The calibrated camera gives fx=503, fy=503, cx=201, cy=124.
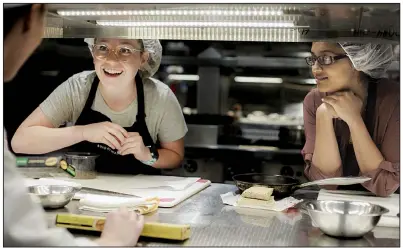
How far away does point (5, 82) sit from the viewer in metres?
1.49

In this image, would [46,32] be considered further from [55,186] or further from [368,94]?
[368,94]

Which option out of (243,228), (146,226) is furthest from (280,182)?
(146,226)

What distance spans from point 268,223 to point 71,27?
1170mm

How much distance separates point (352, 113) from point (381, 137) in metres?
0.16

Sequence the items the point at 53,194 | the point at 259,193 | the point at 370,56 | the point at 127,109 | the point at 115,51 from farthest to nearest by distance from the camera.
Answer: the point at 127,109 < the point at 115,51 < the point at 370,56 < the point at 259,193 < the point at 53,194

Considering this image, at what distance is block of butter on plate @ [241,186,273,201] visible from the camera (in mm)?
1858

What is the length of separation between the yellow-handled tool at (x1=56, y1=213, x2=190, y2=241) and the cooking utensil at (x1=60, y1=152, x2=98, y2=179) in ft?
2.50

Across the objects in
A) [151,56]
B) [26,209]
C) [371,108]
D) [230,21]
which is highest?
[230,21]

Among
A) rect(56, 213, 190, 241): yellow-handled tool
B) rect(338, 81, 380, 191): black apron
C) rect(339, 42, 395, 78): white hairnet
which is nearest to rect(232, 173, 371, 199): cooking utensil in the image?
rect(338, 81, 380, 191): black apron

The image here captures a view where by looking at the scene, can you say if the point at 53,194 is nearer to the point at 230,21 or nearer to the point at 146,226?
the point at 146,226

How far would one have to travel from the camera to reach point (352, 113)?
217 centimetres

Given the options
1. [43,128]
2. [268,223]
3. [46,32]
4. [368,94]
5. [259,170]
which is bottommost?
[259,170]

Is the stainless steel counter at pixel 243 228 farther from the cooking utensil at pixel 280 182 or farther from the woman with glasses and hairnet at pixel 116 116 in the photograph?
the woman with glasses and hairnet at pixel 116 116

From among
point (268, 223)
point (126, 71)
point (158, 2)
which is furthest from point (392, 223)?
point (126, 71)
